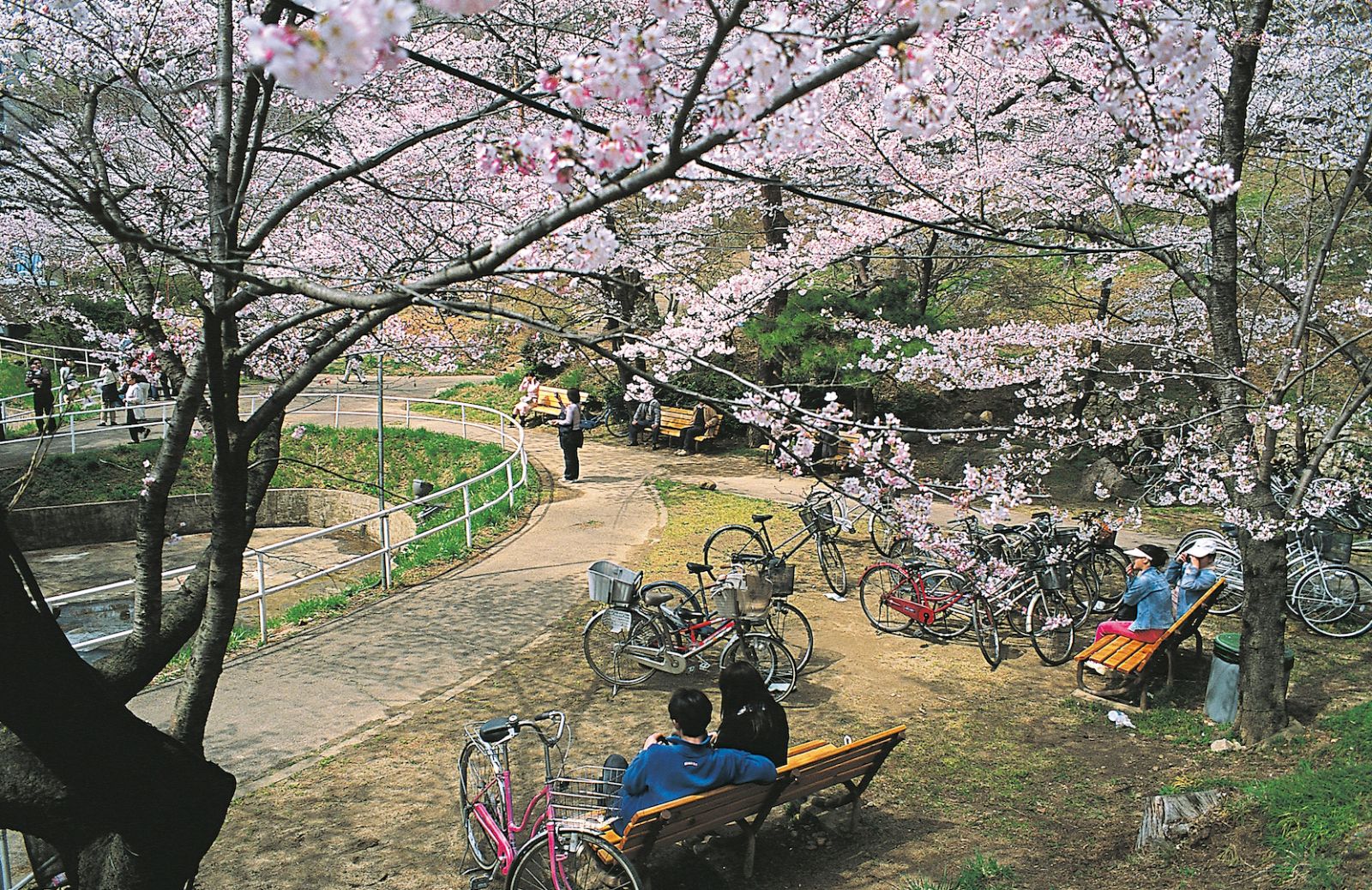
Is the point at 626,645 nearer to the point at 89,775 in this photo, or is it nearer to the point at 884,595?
the point at 884,595

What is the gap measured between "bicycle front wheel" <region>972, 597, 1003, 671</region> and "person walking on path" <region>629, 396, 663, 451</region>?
10644mm

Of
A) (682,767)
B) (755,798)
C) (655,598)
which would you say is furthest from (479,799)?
(655,598)

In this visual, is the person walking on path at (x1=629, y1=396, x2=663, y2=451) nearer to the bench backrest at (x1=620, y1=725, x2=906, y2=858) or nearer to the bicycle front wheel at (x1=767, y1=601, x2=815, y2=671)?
the bicycle front wheel at (x1=767, y1=601, x2=815, y2=671)

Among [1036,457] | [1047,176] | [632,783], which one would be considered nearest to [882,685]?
[1036,457]

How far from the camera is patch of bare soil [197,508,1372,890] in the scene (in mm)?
4824

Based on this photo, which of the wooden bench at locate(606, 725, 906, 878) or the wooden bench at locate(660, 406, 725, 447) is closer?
the wooden bench at locate(606, 725, 906, 878)

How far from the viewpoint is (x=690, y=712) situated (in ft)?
14.7

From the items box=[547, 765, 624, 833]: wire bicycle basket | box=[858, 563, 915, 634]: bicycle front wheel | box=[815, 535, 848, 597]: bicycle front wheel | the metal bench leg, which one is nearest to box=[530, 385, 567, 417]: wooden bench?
box=[815, 535, 848, 597]: bicycle front wheel

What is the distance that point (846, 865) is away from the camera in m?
4.94

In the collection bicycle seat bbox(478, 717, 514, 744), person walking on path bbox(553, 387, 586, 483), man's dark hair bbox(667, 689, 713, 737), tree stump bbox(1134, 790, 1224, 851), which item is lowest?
tree stump bbox(1134, 790, 1224, 851)

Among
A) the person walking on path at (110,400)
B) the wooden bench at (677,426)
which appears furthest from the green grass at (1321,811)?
the person walking on path at (110,400)

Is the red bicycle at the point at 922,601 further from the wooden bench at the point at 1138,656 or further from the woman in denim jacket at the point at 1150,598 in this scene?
the woman in denim jacket at the point at 1150,598

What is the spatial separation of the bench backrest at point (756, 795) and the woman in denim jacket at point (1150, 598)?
10.5 feet

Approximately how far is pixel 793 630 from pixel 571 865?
4676 mm
